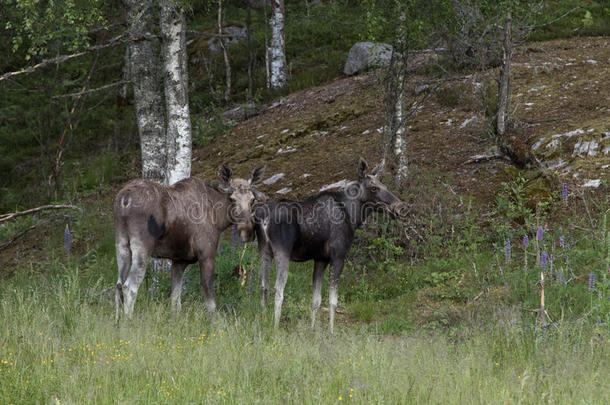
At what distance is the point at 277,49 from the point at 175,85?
1349 centimetres

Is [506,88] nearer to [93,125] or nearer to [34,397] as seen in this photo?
[34,397]

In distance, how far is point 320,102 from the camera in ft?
63.1

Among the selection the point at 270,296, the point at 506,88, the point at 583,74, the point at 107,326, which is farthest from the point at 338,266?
the point at 583,74

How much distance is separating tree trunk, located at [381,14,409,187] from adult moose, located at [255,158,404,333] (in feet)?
9.09

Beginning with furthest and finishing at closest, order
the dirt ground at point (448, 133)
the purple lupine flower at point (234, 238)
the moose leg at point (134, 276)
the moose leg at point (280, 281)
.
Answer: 1. the dirt ground at point (448, 133)
2. the purple lupine flower at point (234, 238)
3. the moose leg at point (280, 281)
4. the moose leg at point (134, 276)

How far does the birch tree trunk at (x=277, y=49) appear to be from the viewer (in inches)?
910

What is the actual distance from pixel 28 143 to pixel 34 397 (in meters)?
20.5

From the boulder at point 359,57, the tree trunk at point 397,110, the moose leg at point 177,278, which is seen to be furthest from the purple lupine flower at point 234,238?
the boulder at point 359,57

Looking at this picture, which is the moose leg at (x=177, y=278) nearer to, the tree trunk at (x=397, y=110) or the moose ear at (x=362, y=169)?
the moose ear at (x=362, y=169)

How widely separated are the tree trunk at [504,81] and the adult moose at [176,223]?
6.45 metres

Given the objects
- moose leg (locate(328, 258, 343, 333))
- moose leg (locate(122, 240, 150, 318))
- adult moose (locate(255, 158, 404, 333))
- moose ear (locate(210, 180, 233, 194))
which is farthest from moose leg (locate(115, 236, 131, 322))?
moose leg (locate(328, 258, 343, 333))

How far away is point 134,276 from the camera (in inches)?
300

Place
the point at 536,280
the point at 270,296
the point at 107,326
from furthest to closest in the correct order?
the point at 270,296
the point at 536,280
the point at 107,326

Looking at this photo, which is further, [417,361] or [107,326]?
[107,326]
